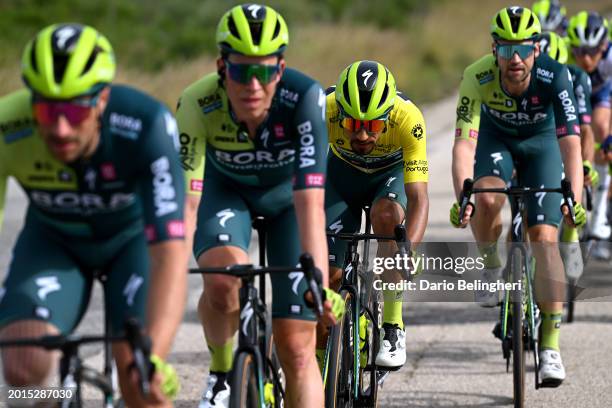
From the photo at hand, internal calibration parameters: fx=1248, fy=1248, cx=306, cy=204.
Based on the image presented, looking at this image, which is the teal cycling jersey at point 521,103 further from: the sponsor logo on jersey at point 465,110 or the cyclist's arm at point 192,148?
the cyclist's arm at point 192,148

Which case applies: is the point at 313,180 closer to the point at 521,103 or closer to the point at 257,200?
the point at 257,200

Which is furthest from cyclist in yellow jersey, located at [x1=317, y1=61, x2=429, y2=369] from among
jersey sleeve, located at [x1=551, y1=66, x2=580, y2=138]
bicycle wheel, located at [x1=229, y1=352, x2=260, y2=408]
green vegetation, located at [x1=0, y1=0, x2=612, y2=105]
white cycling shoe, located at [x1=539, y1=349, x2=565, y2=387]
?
green vegetation, located at [x1=0, y1=0, x2=612, y2=105]

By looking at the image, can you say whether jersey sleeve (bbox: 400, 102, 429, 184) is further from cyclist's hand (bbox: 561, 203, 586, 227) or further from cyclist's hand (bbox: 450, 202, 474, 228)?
cyclist's hand (bbox: 561, 203, 586, 227)

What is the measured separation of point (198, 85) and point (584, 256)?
5.44 m

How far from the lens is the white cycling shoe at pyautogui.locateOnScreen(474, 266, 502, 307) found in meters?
8.03

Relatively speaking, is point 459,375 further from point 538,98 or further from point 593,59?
point 593,59

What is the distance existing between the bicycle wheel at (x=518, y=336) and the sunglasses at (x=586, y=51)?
13.8 feet

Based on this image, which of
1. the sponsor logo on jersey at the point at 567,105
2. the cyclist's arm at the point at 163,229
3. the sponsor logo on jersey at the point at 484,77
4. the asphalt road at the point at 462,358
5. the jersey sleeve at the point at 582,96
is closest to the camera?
the cyclist's arm at the point at 163,229

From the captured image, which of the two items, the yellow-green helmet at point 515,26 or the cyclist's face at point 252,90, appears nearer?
the cyclist's face at point 252,90

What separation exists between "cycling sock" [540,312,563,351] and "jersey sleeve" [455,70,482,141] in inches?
47.0

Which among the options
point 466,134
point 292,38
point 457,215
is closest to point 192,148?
point 457,215

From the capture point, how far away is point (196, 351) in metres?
8.54

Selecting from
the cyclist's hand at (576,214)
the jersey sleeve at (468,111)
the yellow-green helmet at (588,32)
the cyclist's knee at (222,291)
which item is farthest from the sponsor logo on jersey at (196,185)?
the yellow-green helmet at (588,32)

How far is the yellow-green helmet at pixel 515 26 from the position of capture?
7664 mm
